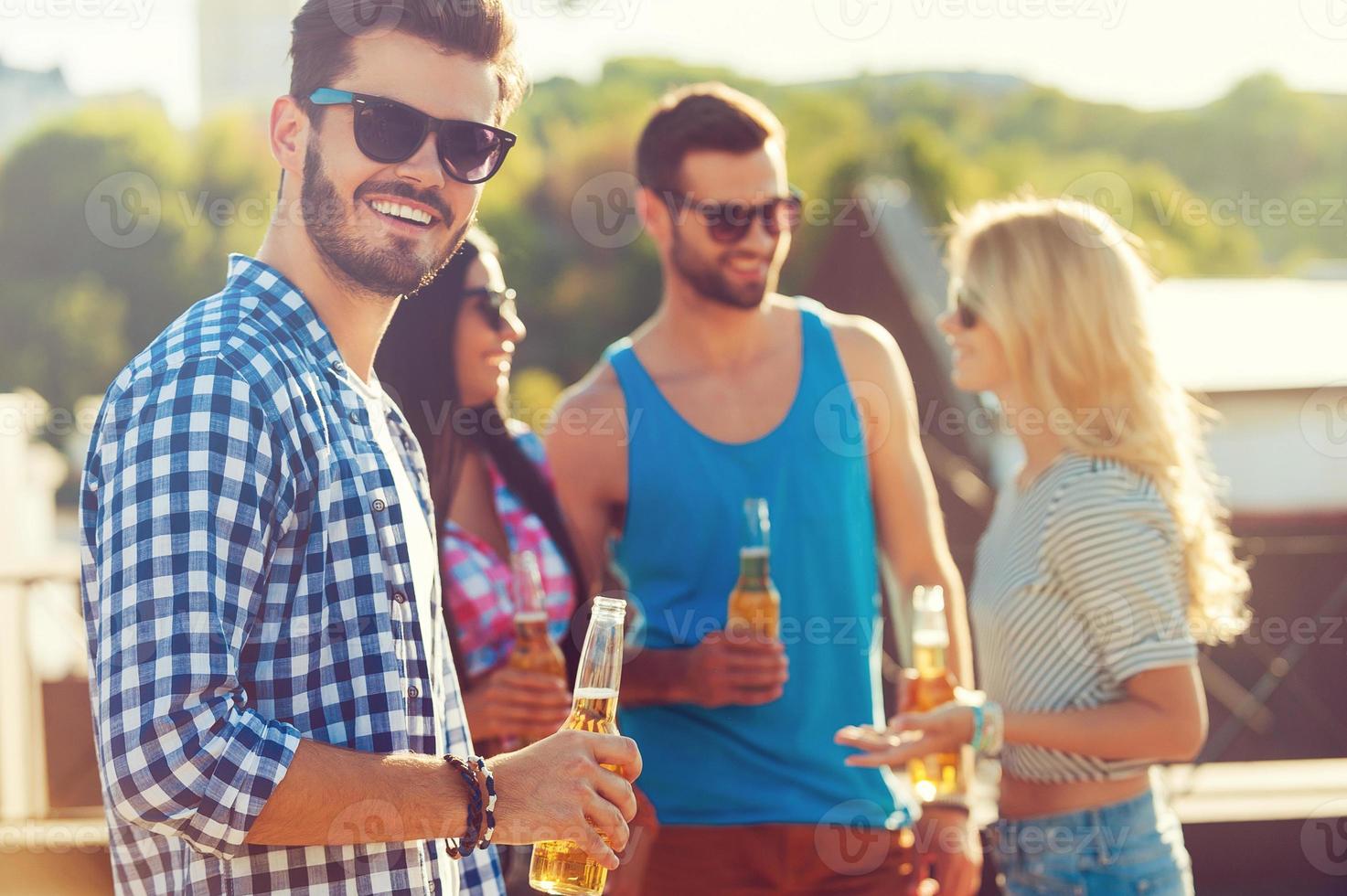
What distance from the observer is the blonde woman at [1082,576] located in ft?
10.7

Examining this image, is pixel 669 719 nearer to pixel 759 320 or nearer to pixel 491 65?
pixel 759 320

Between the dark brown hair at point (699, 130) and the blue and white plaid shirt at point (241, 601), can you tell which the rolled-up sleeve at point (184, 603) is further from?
the dark brown hair at point (699, 130)

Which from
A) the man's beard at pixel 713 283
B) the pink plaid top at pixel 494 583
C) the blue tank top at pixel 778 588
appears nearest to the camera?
the pink plaid top at pixel 494 583

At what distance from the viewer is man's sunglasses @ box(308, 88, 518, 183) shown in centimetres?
215

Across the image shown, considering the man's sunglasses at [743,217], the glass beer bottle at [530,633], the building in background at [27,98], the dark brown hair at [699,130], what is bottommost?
the glass beer bottle at [530,633]

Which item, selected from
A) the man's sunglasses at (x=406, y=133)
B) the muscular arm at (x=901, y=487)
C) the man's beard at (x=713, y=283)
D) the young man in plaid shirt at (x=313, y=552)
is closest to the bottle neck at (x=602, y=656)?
the young man in plaid shirt at (x=313, y=552)

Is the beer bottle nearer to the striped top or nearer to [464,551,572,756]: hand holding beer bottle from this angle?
[464,551,572,756]: hand holding beer bottle


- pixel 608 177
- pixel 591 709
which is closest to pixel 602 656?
pixel 591 709

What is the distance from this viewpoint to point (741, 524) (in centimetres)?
381

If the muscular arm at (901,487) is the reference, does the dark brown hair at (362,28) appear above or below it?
above

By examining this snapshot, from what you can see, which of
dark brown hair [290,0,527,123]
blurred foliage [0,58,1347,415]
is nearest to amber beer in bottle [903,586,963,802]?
dark brown hair [290,0,527,123]

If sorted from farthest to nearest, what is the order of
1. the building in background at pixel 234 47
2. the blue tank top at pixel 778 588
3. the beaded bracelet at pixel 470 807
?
1. the building in background at pixel 234 47
2. the blue tank top at pixel 778 588
3. the beaded bracelet at pixel 470 807

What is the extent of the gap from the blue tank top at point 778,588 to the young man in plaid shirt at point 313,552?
1359mm

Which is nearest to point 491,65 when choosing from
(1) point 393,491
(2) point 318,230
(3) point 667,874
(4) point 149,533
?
(2) point 318,230
